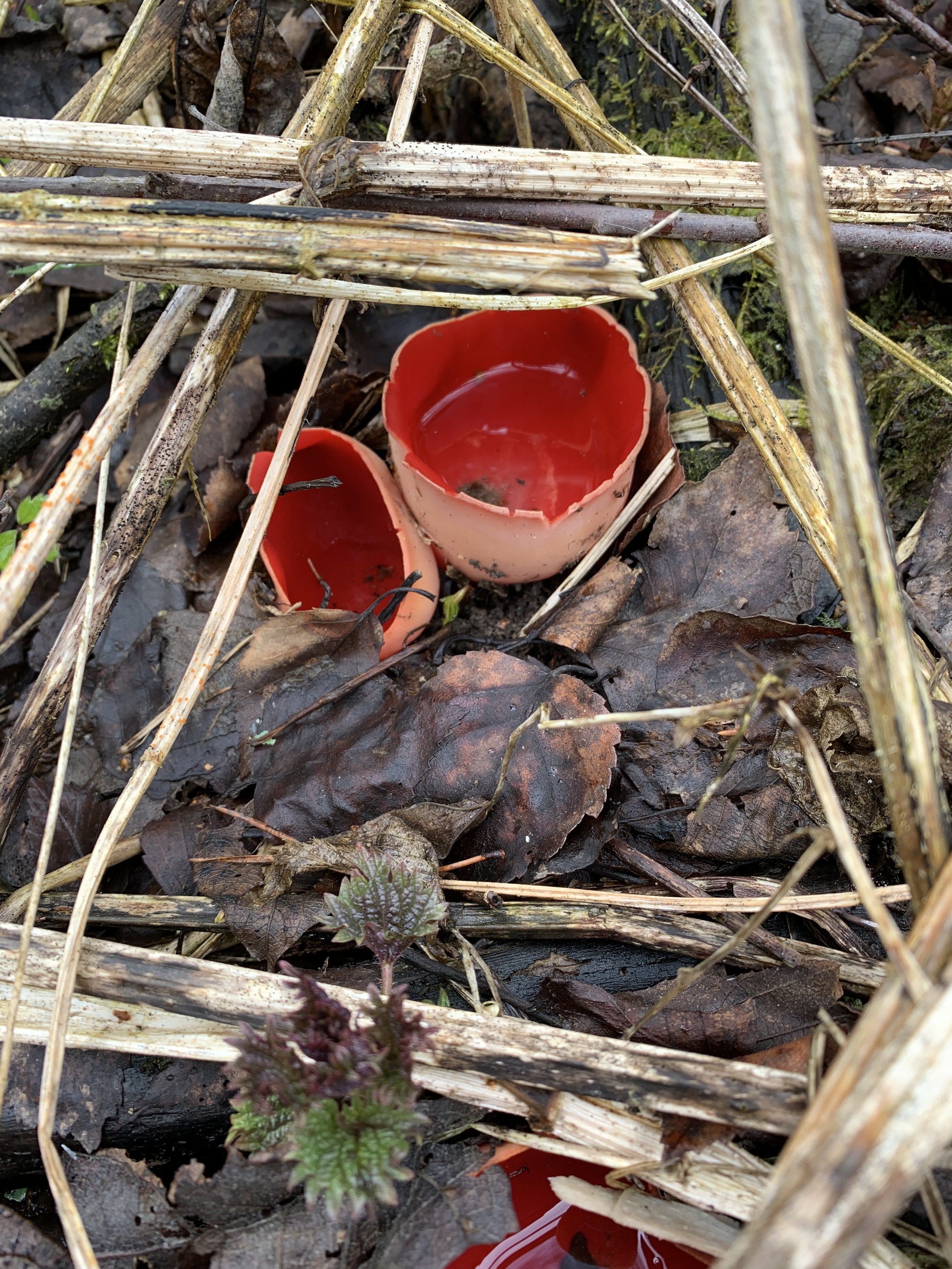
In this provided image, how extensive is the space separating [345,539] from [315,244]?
112 cm

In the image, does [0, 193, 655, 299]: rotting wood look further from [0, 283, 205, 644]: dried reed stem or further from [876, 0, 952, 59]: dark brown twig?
[876, 0, 952, 59]: dark brown twig

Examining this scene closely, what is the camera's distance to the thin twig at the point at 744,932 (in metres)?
1.18

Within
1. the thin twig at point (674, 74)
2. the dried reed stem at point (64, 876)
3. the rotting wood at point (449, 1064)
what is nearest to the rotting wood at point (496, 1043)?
the rotting wood at point (449, 1064)

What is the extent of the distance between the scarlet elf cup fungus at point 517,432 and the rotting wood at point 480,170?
1.01ft

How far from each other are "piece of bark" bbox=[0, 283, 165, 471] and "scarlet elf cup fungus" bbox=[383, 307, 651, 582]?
736mm

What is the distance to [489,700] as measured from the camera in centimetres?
185

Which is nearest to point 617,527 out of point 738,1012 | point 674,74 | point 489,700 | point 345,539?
point 489,700

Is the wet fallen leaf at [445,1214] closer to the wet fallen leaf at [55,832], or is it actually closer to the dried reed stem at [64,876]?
the dried reed stem at [64,876]

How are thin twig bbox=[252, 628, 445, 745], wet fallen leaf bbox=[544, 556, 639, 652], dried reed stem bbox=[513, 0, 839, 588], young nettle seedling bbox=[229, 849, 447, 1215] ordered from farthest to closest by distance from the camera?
wet fallen leaf bbox=[544, 556, 639, 652] < thin twig bbox=[252, 628, 445, 745] < dried reed stem bbox=[513, 0, 839, 588] < young nettle seedling bbox=[229, 849, 447, 1215]

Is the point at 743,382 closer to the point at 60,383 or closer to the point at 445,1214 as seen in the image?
the point at 445,1214

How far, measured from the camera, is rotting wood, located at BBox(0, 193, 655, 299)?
1432mm

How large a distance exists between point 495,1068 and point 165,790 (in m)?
0.91

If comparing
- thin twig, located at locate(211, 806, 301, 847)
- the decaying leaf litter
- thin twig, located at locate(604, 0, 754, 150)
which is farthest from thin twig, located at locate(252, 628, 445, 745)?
thin twig, located at locate(604, 0, 754, 150)

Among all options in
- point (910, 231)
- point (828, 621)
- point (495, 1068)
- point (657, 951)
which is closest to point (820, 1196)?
point (495, 1068)
